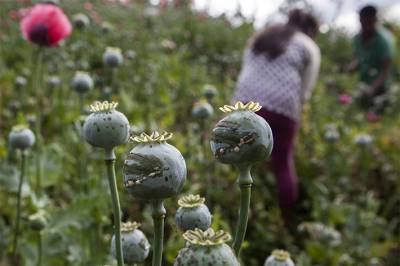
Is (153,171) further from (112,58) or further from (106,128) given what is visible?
(112,58)

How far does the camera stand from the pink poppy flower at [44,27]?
2.11 metres

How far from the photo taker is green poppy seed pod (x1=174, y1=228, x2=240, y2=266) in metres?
0.48

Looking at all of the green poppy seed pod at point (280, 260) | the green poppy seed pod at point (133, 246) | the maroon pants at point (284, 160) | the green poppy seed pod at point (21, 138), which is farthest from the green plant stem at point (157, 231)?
the maroon pants at point (284, 160)

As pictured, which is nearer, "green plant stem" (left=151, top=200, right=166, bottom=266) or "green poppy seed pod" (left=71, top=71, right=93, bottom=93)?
"green plant stem" (left=151, top=200, right=166, bottom=266)

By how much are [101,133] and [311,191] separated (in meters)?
2.79

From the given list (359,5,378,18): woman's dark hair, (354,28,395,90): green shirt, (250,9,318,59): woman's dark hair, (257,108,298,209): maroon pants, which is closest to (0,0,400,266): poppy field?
(257,108,298,209): maroon pants

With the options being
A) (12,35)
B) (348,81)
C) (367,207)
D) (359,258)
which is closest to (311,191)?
(367,207)

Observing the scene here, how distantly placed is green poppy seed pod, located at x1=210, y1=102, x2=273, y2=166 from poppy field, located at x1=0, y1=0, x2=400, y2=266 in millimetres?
14

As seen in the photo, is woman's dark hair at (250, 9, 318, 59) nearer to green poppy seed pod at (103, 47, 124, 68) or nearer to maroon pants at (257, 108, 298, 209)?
maroon pants at (257, 108, 298, 209)

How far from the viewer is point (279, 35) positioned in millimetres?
3129

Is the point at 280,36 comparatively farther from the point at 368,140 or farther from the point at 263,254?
the point at 263,254

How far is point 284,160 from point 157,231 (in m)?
2.81

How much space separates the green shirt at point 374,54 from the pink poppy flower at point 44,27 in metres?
3.93

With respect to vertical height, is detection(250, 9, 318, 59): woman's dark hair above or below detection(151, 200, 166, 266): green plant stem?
above
